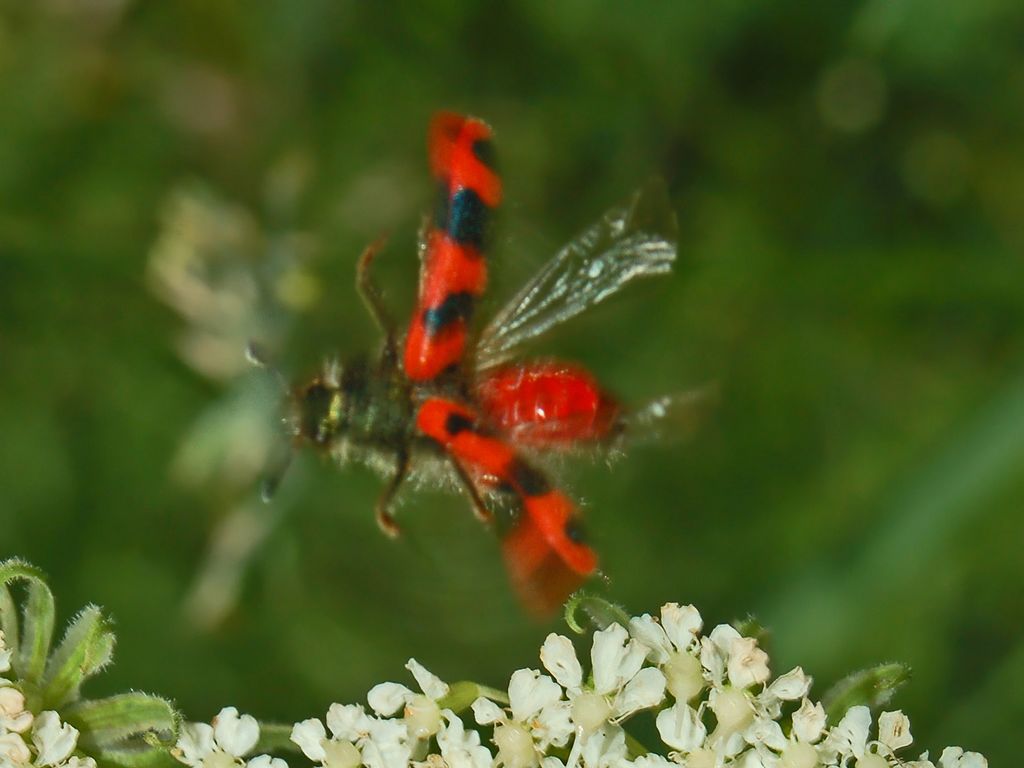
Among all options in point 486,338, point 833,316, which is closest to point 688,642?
point 486,338

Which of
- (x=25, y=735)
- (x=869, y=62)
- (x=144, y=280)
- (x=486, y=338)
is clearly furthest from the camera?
(x=869, y=62)

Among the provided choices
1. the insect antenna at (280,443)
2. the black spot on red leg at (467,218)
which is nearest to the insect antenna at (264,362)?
the insect antenna at (280,443)

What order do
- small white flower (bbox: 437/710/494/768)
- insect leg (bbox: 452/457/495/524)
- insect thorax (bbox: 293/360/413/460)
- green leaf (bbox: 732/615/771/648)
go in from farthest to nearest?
insect thorax (bbox: 293/360/413/460)
insect leg (bbox: 452/457/495/524)
green leaf (bbox: 732/615/771/648)
small white flower (bbox: 437/710/494/768)

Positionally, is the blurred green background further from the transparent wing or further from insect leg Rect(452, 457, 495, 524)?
insect leg Rect(452, 457, 495, 524)

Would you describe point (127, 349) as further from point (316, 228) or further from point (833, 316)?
point (833, 316)

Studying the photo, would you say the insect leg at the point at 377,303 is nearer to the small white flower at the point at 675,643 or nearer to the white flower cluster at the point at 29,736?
the small white flower at the point at 675,643

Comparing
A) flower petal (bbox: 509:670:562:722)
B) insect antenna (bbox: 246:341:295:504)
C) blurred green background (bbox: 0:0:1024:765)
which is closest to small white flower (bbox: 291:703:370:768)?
flower petal (bbox: 509:670:562:722)
